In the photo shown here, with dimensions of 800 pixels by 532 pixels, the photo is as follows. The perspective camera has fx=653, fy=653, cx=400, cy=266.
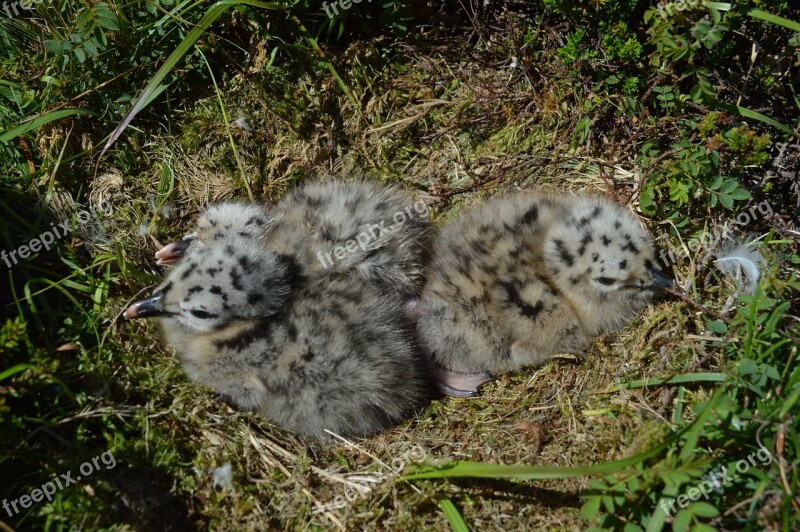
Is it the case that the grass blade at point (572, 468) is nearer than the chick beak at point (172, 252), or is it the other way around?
the grass blade at point (572, 468)

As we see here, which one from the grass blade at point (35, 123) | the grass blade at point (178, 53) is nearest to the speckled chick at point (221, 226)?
the grass blade at point (178, 53)

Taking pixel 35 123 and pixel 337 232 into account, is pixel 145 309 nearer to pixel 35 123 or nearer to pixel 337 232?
pixel 337 232

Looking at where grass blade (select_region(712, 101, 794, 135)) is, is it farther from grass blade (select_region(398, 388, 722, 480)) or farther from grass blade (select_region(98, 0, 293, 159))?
grass blade (select_region(98, 0, 293, 159))

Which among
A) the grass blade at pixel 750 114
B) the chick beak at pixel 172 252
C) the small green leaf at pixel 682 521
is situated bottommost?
the small green leaf at pixel 682 521

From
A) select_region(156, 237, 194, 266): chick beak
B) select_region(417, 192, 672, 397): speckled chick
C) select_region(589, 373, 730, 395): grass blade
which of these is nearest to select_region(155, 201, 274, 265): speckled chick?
select_region(156, 237, 194, 266): chick beak

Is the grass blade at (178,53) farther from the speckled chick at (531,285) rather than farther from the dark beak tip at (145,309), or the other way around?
the speckled chick at (531,285)
